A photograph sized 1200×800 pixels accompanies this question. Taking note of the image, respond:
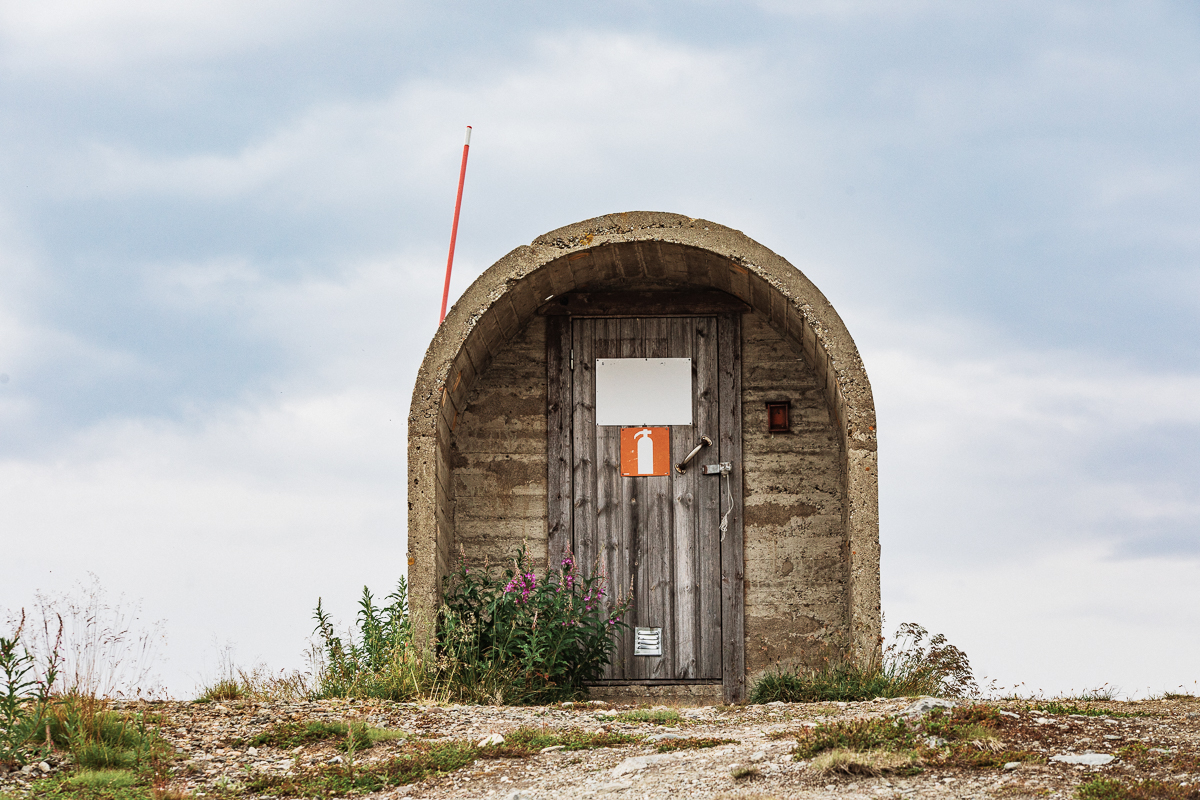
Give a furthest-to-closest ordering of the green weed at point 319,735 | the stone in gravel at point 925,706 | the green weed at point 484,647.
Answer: the green weed at point 484,647 < the green weed at point 319,735 < the stone in gravel at point 925,706

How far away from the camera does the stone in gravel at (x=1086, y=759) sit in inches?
179

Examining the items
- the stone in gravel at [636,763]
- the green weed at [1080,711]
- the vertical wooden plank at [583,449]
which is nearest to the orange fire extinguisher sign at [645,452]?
the vertical wooden plank at [583,449]

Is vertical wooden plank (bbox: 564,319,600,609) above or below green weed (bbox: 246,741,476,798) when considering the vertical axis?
above

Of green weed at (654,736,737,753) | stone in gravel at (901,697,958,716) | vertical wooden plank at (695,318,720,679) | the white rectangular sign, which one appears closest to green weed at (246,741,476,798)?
green weed at (654,736,737,753)

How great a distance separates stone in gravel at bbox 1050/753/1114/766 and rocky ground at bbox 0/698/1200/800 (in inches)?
0.5

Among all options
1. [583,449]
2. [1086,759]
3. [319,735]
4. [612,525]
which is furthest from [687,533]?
[1086,759]

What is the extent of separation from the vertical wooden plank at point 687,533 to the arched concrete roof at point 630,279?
572 mm

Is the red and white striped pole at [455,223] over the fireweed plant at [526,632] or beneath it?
over

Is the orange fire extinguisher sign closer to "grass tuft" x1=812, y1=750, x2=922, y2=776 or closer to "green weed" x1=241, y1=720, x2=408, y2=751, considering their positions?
"green weed" x1=241, y1=720, x2=408, y2=751

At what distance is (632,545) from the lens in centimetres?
838

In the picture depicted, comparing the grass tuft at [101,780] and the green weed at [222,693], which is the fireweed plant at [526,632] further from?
the grass tuft at [101,780]

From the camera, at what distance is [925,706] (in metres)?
5.68

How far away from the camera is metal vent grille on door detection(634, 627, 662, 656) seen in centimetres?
823

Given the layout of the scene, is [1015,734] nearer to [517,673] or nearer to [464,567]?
[517,673]
